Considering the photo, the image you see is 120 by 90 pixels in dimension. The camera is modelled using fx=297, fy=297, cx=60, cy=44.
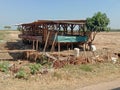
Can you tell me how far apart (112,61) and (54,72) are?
18.8 ft

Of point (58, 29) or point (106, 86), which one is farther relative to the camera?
point (58, 29)

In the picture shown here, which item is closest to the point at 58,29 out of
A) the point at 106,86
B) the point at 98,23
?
the point at 98,23

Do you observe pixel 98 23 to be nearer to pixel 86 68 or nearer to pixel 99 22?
pixel 99 22

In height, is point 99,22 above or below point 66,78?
above

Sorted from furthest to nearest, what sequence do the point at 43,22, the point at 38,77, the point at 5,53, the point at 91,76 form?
the point at 43,22, the point at 5,53, the point at 91,76, the point at 38,77

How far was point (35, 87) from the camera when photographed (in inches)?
474

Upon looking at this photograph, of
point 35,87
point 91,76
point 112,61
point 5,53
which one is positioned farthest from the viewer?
point 5,53

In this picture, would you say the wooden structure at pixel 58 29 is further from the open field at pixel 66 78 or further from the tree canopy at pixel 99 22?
the open field at pixel 66 78

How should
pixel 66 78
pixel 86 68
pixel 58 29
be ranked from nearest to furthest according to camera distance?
1. pixel 66 78
2. pixel 86 68
3. pixel 58 29

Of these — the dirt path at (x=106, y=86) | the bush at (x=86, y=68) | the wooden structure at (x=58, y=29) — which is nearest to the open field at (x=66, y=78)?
the bush at (x=86, y=68)

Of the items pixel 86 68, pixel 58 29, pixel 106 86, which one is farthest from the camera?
pixel 58 29

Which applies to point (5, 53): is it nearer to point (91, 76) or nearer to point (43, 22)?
point (43, 22)

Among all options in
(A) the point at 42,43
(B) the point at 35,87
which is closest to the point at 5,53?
(A) the point at 42,43

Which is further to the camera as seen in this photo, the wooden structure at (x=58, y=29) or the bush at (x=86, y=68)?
the wooden structure at (x=58, y=29)
